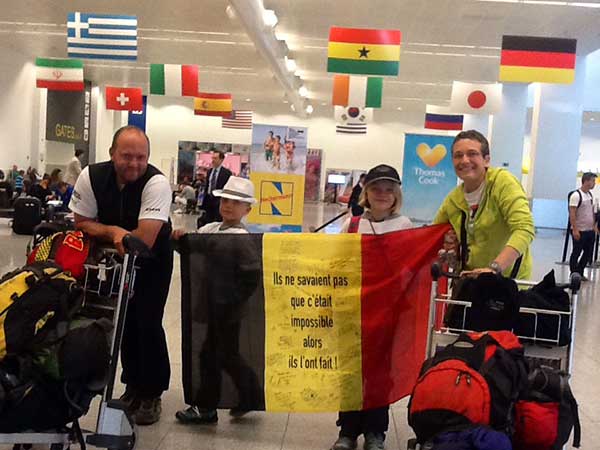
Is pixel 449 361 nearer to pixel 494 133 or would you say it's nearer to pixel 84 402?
pixel 84 402

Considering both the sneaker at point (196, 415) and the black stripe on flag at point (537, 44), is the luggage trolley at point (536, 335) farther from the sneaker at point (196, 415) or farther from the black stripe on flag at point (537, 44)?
the black stripe on flag at point (537, 44)

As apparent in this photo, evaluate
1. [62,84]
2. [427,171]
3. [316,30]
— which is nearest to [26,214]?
[62,84]

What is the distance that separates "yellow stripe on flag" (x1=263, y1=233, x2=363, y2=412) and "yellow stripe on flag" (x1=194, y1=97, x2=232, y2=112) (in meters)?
19.1

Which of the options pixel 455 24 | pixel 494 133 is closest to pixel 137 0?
pixel 455 24

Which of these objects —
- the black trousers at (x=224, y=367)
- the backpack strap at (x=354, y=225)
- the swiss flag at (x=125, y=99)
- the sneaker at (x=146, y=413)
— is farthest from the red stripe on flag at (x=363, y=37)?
the swiss flag at (x=125, y=99)

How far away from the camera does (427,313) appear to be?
3518 millimetres

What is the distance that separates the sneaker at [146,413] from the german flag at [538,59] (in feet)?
27.9

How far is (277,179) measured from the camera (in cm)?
1023

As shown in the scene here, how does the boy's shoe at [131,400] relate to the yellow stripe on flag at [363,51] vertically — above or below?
below

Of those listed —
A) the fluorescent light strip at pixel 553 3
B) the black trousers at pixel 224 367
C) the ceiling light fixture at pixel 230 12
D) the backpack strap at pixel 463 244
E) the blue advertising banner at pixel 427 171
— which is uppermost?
the fluorescent light strip at pixel 553 3

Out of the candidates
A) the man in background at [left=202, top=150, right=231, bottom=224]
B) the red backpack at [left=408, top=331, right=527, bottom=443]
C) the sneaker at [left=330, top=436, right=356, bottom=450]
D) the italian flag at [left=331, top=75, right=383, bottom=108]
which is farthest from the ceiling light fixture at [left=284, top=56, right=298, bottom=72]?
the red backpack at [left=408, top=331, right=527, bottom=443]

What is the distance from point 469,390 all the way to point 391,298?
1178 millimetres

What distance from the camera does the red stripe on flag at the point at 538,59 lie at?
10453 mm

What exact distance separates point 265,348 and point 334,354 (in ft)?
1.20
